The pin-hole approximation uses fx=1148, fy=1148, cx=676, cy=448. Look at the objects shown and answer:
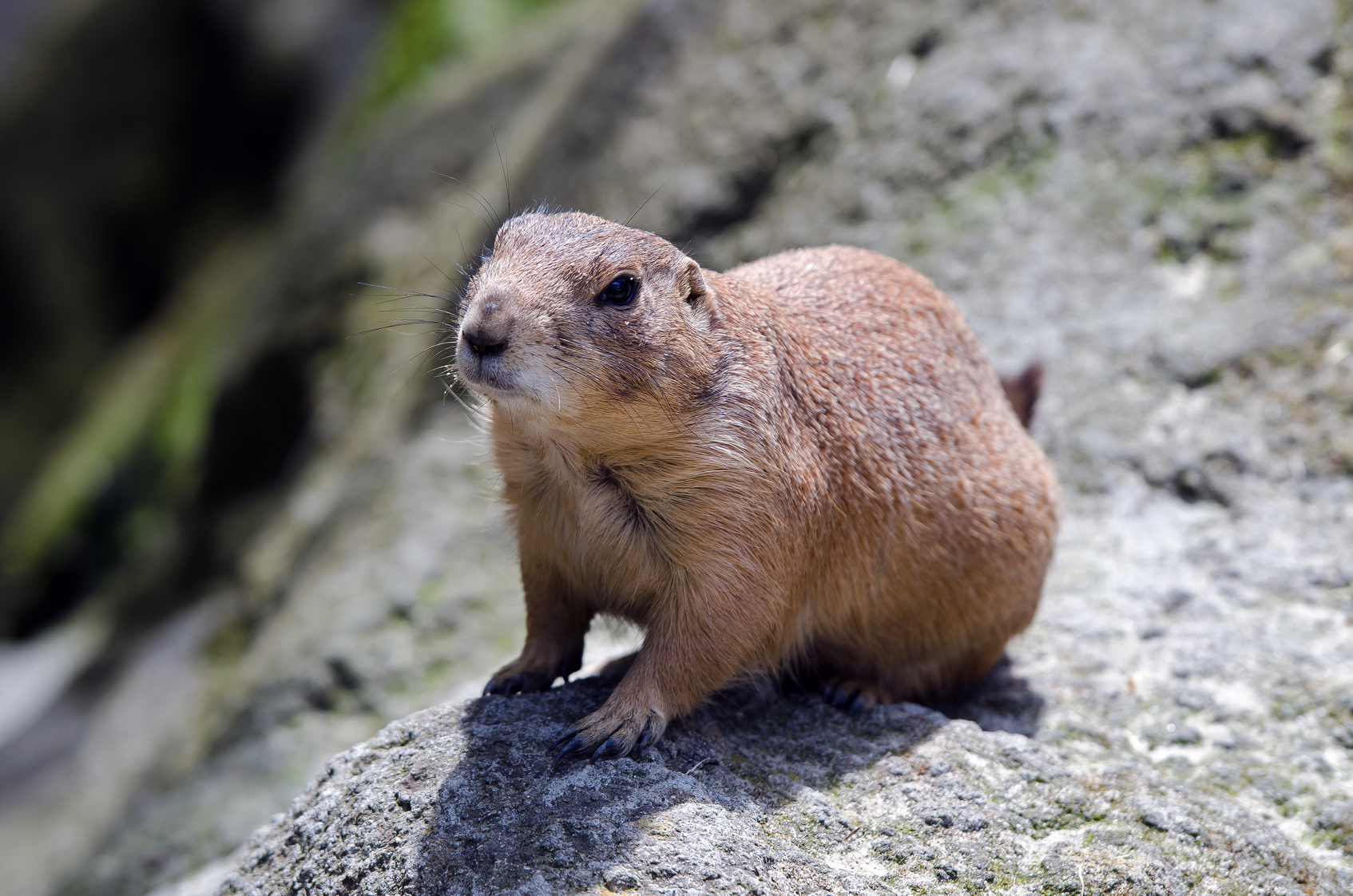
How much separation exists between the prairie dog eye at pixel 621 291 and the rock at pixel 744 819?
1415mm

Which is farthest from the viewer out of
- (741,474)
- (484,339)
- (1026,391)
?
(1026,391)

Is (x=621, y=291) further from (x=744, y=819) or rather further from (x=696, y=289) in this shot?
(x=744, y=819)

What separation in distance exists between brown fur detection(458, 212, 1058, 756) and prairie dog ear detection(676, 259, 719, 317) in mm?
10

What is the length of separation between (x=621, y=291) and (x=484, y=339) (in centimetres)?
55

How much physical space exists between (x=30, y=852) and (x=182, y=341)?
6991 millimetres

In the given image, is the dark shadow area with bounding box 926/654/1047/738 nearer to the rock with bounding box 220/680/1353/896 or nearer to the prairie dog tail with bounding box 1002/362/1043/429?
the rock with bounding box 220/680/1353/896

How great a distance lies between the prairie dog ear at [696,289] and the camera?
A: 12.9 feet

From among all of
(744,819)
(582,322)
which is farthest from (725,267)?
(744,819)

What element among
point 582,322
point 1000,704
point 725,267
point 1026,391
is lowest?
point 1000,704

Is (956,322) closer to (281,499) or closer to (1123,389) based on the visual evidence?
(1123,389)

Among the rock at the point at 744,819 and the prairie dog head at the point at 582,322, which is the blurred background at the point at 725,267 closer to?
the prairie dog head at the point at 582,322

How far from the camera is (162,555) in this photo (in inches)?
433

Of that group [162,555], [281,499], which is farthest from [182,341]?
[281,499]

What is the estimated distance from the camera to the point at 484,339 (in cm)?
343
